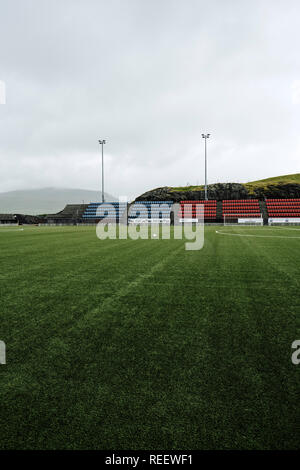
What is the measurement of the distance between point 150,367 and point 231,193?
4140 centimetres

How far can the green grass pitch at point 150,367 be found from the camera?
1.35 m

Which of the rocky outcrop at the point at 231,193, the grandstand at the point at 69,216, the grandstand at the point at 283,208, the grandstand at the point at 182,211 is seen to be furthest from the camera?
the grandstand at the point at 69,216

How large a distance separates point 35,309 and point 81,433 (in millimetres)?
2048

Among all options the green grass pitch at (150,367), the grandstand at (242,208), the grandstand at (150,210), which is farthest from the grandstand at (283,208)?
the green grass pitch at (150,367)

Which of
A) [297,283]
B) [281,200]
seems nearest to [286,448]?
[297,283]

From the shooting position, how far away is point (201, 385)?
5.58 ft

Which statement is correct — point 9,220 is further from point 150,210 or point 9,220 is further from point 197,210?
point 197,210

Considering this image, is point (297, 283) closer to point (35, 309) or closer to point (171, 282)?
point (171, 282)

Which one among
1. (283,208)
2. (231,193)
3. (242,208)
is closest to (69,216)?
(231,193)

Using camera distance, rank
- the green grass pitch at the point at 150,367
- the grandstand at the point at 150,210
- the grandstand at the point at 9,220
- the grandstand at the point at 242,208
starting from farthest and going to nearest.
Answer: the grandstand at the point at 9,220, the grandstand at the point at 150,210, the grandstand at the point at 242,208, the green grass pitch at the point at 150,367

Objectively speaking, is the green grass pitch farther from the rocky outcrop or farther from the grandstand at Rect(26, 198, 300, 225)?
the rocky outcrop

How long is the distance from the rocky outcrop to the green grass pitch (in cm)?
3809

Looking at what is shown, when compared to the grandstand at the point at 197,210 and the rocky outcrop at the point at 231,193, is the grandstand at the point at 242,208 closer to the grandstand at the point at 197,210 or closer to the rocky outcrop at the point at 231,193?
the grandstand at the point at 197,210

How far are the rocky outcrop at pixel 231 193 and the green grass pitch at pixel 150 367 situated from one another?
38094 mm
